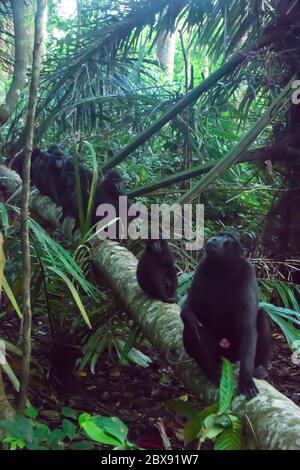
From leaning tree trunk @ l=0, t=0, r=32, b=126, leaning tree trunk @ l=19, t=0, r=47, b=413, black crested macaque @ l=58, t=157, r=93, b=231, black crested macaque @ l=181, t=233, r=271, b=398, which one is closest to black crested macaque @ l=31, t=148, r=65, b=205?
black crested macaque @ l=58, t=157, r=93, b=231

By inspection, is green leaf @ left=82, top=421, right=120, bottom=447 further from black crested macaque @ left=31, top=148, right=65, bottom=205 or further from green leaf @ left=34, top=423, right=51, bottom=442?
black crested macaque @ left=31, top=148, right=65, bottom=205

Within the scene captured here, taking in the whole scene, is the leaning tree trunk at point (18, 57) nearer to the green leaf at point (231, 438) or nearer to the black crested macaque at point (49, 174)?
the black crested macaque at point (49, 174)

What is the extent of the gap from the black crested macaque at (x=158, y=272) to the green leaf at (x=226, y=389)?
1.33 meters

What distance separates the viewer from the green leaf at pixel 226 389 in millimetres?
2395

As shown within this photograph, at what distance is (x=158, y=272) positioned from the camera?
4.07 meters

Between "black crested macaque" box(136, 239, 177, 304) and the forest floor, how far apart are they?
77 cm

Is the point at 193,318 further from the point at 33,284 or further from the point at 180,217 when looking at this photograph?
the point at 180,217

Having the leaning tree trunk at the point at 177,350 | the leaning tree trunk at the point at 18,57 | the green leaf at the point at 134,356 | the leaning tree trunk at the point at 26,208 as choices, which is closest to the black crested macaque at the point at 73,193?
the leaning tree trunk at the point at 177,350

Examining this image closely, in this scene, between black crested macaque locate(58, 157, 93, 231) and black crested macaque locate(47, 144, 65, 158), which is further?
black crested macaque locate(47, 144, 65, 158)

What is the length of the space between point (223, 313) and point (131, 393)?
1.44 m

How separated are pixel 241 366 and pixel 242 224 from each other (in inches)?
163

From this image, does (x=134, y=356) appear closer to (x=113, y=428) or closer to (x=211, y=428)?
(x=211, y=428)

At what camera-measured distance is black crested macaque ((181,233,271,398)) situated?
Result: 9.98 ft

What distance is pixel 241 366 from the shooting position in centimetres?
277
